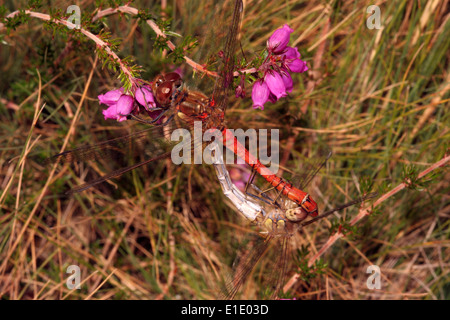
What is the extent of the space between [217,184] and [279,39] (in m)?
1.37

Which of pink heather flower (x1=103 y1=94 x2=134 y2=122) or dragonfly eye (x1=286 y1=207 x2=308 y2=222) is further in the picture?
dragonfly eye (x1=286 y1=207 x2=308 y2=222)

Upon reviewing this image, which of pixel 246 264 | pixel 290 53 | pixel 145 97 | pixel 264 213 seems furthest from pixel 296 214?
pixel 145 97

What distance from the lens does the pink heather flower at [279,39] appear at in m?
1.57

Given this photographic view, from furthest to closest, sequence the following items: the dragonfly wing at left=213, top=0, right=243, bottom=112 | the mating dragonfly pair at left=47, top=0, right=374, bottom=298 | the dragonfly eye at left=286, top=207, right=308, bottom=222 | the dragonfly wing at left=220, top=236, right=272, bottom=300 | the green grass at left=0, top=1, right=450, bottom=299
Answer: the green grass at left=0, top=1, right=450, bottom=299 < the dragonfly wing at left=220, top=236, right=272, bottom=300 < the dragonfly eye at left=286, top=207, right=308, bottom=222 < the mating dragonfly pair at left=47, top=0, right=374, bottom=298 < the dragonfly wing at left=213, top=0, right=243, bottom=112

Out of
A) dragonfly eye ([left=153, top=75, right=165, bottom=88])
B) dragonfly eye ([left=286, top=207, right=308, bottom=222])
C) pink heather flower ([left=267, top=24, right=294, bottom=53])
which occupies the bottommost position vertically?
dragonfly eye ([left=286, top=207, right=308, bottom=222])

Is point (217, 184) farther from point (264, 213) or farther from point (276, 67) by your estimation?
point (276, 67)

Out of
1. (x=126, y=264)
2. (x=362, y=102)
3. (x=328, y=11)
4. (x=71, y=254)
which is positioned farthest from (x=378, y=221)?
(x=71, y=254)

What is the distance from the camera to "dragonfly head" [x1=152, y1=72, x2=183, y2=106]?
1649 mm

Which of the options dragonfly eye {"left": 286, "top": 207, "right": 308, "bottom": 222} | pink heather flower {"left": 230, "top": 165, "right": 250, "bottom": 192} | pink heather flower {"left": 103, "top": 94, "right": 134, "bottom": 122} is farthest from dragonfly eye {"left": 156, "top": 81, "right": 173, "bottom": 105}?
pink heather flower {"left": 230, "top": 165, "right": 250, "bottom": 192}

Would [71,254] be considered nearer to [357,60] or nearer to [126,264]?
[126,264]

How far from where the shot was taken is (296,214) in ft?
5.97

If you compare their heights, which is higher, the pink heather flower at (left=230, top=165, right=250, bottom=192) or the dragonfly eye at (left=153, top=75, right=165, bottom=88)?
the pink heather flower at (left=230, top=165, right=250, bottom=192)

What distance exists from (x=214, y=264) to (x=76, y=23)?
1751 mm

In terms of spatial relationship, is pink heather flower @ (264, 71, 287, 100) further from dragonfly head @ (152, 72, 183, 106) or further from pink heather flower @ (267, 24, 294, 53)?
dragonfly head @ (152, 72, 183, 106)
